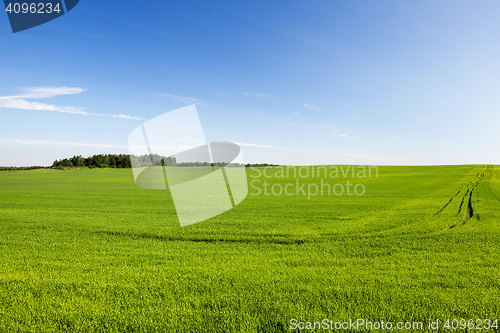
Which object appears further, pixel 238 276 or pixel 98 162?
pixel 98 162

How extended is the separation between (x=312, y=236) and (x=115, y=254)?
25.4ft

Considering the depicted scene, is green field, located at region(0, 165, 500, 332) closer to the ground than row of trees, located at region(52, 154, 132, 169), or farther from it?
closer to the ground

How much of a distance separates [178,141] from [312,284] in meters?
5.57

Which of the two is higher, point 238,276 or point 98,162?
point 98,162

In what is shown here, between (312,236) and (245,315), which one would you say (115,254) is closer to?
(245,315)

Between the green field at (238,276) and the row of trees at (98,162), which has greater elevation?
the row of trees at (98,162)

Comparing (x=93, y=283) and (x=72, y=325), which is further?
(x=93, y=283)

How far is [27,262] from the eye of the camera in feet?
25.8

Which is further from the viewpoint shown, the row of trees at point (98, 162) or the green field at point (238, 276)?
the row of trees at point (98, 162)

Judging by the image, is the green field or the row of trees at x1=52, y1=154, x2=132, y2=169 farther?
the row of trees at x1=52, y1=154, x2=132, y2=169

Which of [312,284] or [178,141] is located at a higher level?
[178,141]

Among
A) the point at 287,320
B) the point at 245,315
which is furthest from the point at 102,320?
the point at 287,320

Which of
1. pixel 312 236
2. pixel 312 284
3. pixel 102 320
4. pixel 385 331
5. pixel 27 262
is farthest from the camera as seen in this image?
pixel 312 236

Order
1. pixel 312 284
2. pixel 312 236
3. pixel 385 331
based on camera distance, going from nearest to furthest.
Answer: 1. pixel 385 331
2. pixel 312 284
3. pixel 312 236
